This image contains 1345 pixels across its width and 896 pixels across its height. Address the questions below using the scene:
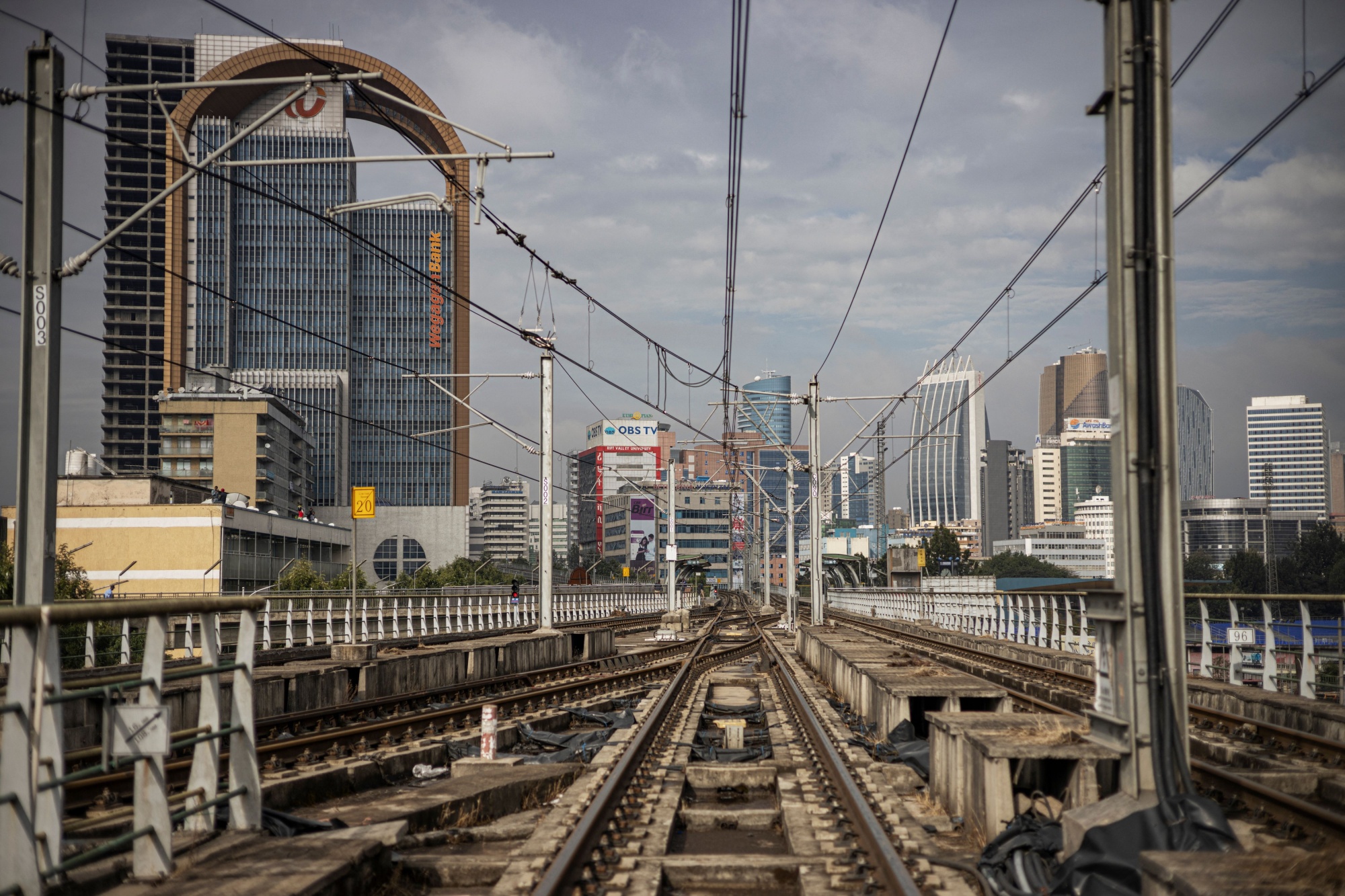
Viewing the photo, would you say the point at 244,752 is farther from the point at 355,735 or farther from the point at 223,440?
the point at 223,440

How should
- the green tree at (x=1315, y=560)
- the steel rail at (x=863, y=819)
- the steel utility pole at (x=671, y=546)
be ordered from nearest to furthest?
1. the steel rail at (x=863, y=819)
2. the steel utility pole at (x=671, y=546)
3. the green tree at (x=1315, y=560)

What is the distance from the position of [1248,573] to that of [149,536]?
10844cm

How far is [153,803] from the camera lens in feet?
Result: 17.9

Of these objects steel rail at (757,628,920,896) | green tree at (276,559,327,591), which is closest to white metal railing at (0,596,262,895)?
steel rail at (757,628,920,896)

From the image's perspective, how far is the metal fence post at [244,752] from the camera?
639 cm

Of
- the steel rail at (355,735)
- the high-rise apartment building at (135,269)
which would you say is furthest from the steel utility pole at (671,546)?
the high-rise apartment building at (135,269)

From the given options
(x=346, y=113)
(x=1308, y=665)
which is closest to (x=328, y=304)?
(x=346, y=113)

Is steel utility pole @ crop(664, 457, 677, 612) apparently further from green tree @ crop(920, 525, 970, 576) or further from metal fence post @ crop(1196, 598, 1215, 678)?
green tree @ crop(920, 525, 970, 576)

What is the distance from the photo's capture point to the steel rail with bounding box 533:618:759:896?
5934 millimetres

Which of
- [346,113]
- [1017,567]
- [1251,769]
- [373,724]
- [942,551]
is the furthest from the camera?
[1017,567]

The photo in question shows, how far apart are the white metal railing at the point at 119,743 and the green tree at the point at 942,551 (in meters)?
150

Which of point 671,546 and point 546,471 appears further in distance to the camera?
point 671,546

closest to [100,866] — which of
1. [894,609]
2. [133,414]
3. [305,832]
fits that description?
[305,832]

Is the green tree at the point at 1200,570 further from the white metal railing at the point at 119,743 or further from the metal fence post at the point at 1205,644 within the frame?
the white metal railing at the point at 119,743
